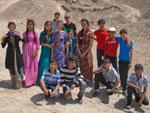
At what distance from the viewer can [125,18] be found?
21984mm

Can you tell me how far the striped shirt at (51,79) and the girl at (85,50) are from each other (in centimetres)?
129

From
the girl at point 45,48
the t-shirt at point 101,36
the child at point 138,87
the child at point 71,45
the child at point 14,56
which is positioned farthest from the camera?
the t-shirt at point 101,36

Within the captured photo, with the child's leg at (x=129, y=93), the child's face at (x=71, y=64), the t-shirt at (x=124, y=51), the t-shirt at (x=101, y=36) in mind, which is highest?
the t-shirt at (x=101, y=36)

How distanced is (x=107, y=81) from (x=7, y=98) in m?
2.64

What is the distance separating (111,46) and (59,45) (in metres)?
1.44

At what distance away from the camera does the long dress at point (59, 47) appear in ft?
30.7

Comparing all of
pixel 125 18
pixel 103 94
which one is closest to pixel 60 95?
pixel 103 94

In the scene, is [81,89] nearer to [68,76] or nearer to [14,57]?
[68,76]

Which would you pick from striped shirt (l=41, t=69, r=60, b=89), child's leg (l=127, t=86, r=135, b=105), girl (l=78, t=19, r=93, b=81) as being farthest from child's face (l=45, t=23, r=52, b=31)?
child's leg (l=127, t=86, r=135, b=105)

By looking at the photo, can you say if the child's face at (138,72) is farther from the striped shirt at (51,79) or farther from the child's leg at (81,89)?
the striped shirt at (51,79)

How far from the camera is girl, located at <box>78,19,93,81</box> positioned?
31.3 feet

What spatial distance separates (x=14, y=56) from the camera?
30.0ft

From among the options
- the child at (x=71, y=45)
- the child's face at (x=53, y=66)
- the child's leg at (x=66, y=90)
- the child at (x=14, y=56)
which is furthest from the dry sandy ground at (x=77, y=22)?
the child at (x=71, y=45)

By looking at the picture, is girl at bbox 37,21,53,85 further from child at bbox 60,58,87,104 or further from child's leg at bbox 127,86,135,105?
child's leg at bbox 127,86,135,105
